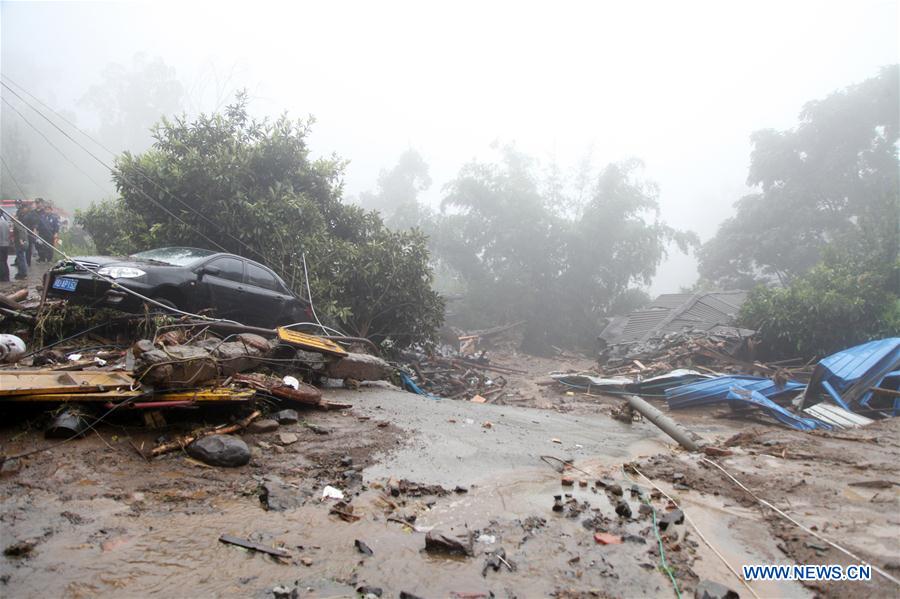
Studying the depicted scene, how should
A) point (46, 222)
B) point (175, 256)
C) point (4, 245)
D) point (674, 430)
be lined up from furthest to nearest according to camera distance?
point (46, 222) < point (4, 245) < point (175, 256) < point (674, 430)

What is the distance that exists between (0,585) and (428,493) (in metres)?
2.25

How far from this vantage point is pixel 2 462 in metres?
2.83

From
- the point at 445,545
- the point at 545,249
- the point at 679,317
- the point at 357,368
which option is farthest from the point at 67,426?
the point at 545,249

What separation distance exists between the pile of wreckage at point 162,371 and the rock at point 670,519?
3226mm

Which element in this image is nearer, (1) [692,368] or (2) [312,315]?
(2) [312,315]

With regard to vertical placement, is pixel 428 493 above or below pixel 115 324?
below

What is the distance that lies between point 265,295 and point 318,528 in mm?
5492

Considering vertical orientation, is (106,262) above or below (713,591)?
above

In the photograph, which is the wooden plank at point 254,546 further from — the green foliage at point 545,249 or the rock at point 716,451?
the green foliage at point 545,249

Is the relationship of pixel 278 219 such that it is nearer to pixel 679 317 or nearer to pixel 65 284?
pixel 65 284

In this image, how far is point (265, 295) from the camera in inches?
298

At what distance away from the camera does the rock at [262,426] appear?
3975 millimetres

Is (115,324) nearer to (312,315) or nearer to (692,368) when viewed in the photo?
(312,315)

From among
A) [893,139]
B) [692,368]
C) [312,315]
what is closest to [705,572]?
[312,315]
